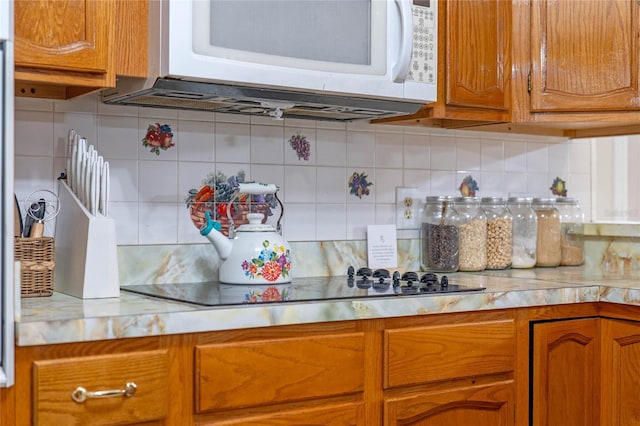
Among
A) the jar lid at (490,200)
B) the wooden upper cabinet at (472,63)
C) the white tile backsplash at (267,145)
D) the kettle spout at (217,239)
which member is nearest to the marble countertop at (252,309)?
the kettle spout at (217,239)

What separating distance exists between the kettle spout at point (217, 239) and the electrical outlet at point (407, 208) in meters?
0.67

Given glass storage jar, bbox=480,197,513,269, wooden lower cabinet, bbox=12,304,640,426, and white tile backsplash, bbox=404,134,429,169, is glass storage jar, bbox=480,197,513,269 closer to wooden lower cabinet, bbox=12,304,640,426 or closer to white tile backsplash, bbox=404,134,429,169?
white tile backsplash, bbox=404,134,429,169

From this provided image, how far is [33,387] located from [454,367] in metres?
0.94

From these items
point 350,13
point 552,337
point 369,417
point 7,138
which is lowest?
point 369,417

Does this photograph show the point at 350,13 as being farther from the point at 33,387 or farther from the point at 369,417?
the point at 33,387

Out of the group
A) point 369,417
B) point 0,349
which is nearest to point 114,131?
point 0,349

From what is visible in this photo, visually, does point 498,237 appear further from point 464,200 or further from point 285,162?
point 285,162

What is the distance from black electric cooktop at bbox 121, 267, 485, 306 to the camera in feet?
5.92

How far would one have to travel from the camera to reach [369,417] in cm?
183

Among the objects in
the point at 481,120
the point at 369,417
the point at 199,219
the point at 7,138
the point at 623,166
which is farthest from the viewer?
the point at 623,166

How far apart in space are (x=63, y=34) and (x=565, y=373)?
1444 millimetres

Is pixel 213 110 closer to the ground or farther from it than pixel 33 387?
farther from it

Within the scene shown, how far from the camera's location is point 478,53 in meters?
2.36

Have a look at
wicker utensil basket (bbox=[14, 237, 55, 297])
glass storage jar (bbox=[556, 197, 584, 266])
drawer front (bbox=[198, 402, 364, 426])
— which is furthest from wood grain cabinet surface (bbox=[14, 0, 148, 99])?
glass storage jar (bbox=[556, 197, 584, 266])
